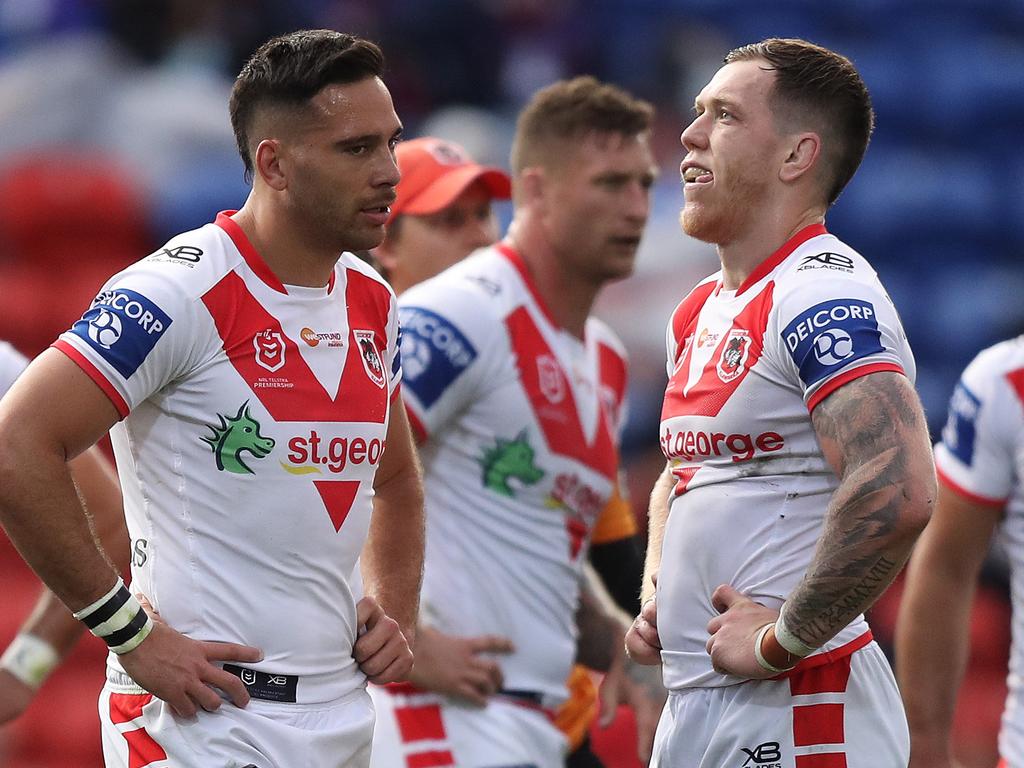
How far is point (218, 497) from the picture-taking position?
3.19 metres

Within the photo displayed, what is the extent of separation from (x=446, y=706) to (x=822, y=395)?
6.33ft

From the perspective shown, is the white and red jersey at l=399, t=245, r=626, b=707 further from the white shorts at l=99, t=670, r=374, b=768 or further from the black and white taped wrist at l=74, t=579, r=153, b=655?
the black and white taped wrist at l=74, t=579, r=153, b=655

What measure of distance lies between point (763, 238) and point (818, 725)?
→ 3.40 ft

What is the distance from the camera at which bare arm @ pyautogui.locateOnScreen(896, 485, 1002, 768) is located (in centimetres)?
433

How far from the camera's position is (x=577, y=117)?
204 inches

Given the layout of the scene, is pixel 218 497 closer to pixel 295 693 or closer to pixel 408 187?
pixel 295 693

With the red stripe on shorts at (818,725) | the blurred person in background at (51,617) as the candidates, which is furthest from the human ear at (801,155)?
the blurred person in background at (51,617)

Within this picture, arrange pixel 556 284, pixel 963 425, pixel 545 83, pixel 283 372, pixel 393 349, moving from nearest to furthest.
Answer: pixel 283 372
pixel 393 349
pixel 963 425
pixel 556 284
pixel 545 83

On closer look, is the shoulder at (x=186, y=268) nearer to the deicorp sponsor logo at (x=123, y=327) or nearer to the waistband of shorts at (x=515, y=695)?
the deicorp sponsor logo at (x=123, y=327)

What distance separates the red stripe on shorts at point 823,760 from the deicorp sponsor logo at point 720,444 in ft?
2.02

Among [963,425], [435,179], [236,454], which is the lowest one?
[236,454]

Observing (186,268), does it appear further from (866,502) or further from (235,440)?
(866,502)

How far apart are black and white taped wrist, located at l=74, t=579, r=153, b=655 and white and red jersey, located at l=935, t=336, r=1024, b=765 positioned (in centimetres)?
228

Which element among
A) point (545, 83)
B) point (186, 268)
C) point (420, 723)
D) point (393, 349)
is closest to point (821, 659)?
point (393, 349)
